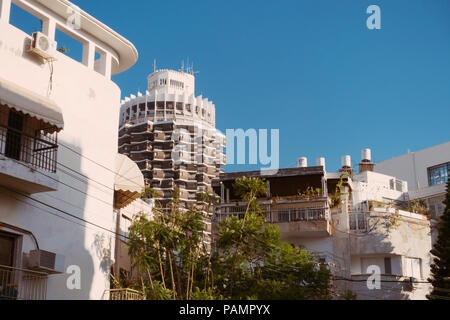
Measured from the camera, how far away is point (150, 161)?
83.3 meters

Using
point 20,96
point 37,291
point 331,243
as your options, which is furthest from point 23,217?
point 331,243

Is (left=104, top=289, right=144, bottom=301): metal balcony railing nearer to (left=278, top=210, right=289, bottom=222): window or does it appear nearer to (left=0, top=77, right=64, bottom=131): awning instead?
(left=0, top=77, right=64, bottom=131): awning

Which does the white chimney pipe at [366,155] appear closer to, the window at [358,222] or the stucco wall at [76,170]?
the window at [358,222]

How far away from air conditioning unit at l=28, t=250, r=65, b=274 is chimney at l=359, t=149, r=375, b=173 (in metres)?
27.6

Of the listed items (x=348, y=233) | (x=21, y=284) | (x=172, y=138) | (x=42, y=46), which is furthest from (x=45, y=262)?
(x=172, y=138)

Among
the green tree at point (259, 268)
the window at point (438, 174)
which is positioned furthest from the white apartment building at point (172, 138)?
the green tree at point (259, 268)

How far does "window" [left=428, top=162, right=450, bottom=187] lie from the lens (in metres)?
39.2

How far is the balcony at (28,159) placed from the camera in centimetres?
1476

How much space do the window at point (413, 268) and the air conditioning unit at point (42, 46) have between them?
18799mm

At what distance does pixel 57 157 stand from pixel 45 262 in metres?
3.05

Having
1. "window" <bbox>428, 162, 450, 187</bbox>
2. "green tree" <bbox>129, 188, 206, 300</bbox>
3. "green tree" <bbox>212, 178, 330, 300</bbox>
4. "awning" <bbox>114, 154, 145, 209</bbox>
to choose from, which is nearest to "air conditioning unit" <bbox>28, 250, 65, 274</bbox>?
"green tree" <bbox>129, 188, 206, 300</bbox>

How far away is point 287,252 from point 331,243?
583 cm

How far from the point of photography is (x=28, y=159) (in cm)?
1594

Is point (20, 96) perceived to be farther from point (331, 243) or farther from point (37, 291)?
point (331, 243)
